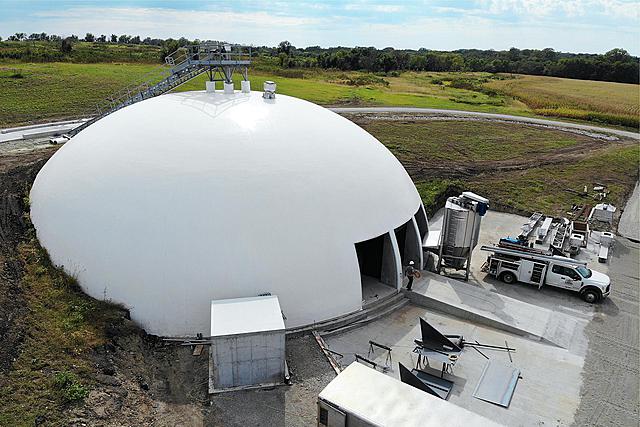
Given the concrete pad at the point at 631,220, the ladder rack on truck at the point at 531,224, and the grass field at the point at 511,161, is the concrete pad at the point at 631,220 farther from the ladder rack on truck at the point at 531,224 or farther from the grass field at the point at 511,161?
the ladder rack on truck at the point at 531,224

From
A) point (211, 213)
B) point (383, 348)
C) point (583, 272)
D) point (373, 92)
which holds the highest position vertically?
point (373, 92)

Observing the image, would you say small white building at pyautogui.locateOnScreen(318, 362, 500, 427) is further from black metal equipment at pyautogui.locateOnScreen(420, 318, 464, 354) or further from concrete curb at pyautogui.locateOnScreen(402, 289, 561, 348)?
concrete curb at pyautogui.locateOnScreen(402, 289, 561, 348)

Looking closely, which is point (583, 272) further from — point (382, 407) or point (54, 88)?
point (54, 88)

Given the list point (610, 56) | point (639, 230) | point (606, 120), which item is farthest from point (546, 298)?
point (610, 56)

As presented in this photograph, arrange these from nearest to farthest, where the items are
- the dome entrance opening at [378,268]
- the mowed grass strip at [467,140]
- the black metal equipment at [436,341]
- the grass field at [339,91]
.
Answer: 1. the black metal equipment at [436,341]
2. the dome entrance opening at [378,268]
3. the mowed grass strip at [467,140]
4. the grass field at [339,91]

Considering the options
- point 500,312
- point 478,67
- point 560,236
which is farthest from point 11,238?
point 478,67

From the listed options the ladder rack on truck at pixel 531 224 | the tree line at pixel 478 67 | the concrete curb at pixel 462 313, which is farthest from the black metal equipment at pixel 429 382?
the tree line at pixel 478 67
